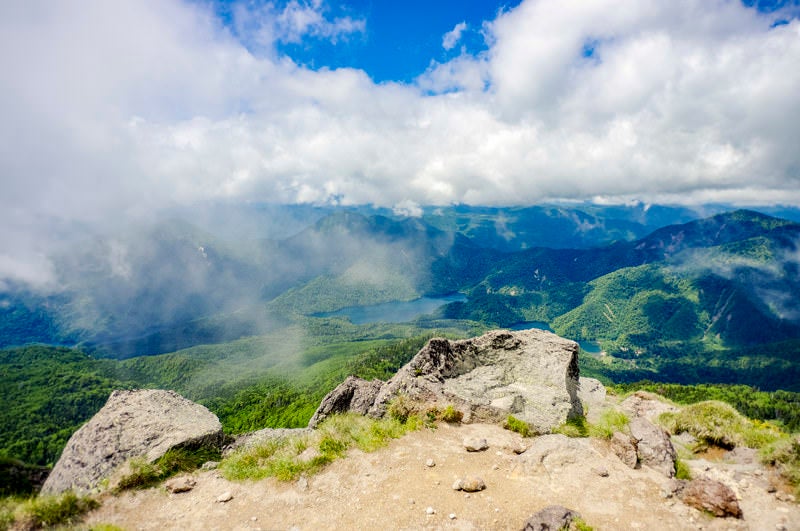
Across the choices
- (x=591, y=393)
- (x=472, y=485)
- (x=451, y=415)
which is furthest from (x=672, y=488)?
(x=591, y=393)

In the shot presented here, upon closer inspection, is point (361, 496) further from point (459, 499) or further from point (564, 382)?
point (564, 382)

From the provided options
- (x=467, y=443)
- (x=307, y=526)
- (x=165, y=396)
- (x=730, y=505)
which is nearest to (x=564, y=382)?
(x=467, y=443)

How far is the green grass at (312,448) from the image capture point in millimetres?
11438

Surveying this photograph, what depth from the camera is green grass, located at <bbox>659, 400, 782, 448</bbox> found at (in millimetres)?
13492

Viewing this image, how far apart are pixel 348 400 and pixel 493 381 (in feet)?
24.8

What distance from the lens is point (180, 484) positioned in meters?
11.0

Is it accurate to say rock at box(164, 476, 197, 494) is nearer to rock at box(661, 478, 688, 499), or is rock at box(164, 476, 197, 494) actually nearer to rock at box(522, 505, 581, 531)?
rock at box(522, 505, 581, 531)

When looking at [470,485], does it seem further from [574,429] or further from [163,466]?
[163,466]

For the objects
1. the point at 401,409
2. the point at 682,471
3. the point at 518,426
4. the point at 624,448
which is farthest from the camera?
the point at 401,409

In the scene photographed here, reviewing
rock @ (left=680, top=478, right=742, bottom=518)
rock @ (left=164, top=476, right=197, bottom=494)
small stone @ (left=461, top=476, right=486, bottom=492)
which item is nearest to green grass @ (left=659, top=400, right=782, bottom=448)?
rock @ (left=680, top=478, right=742, bottom=518)

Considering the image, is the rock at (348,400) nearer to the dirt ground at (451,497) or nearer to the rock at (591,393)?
Answer: the dirt ground at (451,497)

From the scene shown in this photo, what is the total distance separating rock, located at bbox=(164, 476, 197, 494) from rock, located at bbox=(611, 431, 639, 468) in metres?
13.7

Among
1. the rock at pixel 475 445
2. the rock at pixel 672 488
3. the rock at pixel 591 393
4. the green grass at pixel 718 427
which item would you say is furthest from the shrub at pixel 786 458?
the rock at pixel 591 393

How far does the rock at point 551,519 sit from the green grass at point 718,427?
963 centimetres
